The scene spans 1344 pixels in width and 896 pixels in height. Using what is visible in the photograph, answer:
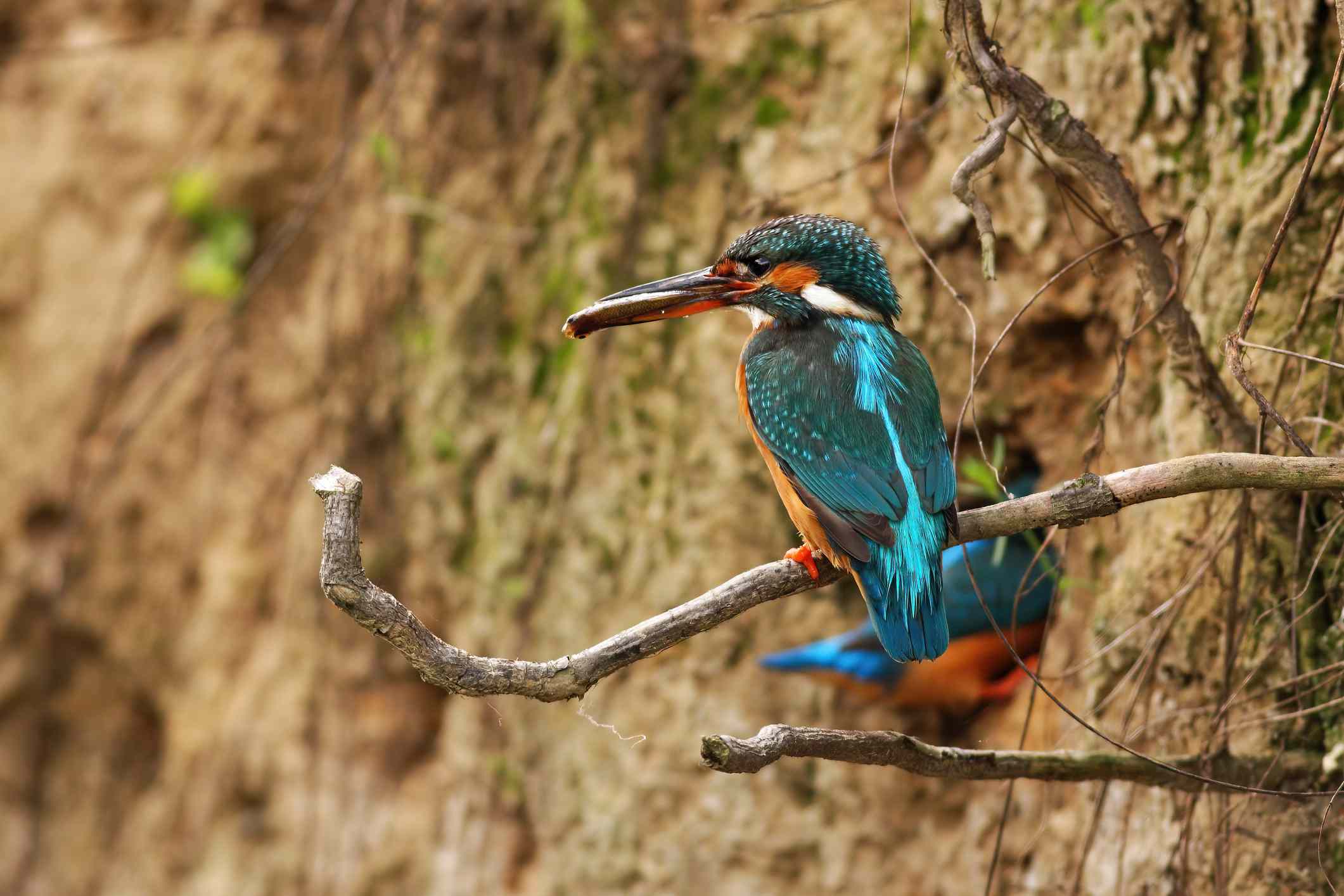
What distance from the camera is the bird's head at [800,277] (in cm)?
254

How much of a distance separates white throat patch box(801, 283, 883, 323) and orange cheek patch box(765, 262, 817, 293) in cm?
1

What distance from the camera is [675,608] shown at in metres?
1.71

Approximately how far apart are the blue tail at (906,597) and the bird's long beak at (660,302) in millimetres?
635

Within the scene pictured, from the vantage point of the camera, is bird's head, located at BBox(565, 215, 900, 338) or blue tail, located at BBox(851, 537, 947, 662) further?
bird's head, located at BBox(565, 215, 900, 338)

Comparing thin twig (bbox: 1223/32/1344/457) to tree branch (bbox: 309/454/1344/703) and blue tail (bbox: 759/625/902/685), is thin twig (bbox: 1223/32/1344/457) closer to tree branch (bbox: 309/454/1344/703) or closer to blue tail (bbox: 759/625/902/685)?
tree branch (bbox: 309/454/1344/703)

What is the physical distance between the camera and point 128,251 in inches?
181

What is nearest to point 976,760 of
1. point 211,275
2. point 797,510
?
point 797,510

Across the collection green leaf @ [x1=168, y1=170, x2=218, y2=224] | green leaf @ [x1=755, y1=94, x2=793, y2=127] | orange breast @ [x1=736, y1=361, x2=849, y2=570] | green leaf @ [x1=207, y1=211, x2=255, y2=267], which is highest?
green leaf @ [x1=755, y1=94, x2=793, y2=127]

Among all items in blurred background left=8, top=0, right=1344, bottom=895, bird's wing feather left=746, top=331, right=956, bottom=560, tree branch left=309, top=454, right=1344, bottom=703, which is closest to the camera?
tree branch left=309, top=454, right=1344, bottom=703

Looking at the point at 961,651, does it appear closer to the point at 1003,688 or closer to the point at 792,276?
the point at 1003,688

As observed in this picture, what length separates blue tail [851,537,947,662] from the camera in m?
2.07

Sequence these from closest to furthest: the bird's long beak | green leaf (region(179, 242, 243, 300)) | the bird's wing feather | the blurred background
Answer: the bird's wing feather → the bird's long beak → the blurred background → green leaf (region(179, 242, 243, 300))

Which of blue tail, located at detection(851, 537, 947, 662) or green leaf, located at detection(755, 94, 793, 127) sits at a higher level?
green leaf, located at detection(755, 94, 793, 127)

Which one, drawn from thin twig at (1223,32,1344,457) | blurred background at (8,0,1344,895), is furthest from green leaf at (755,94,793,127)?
thin twig at (1223,32,1344,457)
